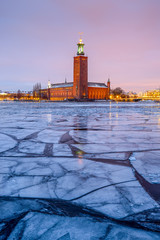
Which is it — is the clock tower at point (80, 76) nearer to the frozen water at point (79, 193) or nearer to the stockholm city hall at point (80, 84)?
the stockholm city hall at point (80, 84)

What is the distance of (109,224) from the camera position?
196cm

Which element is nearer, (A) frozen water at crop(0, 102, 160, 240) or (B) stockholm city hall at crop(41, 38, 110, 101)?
(A) frozen water at crop(0, 102, 160, 240)

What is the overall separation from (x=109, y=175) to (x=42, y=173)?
934mm

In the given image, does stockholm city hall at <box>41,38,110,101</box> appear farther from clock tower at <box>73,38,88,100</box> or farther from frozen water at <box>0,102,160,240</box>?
frozen water at <box>0,102,160,240</box>

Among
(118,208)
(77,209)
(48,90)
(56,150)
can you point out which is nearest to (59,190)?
(77,209)

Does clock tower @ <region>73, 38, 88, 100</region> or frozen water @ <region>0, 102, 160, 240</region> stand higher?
clock tower @ <region>73, 38, 88, 100</region>

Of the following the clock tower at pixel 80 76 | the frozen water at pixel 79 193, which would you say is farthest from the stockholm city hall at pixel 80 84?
the frozen water at pixel 79 193

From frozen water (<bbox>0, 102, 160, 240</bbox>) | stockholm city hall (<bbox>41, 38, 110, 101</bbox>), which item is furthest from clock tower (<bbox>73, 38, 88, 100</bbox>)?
frozen water (<bbox>0, 102, 160, 240</bbox>)

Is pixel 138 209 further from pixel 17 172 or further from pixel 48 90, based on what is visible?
pixel 48 90

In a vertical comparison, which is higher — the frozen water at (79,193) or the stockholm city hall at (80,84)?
the stockholm city hall at (80,84)

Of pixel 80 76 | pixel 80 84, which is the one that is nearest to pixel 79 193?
pixel 80 84

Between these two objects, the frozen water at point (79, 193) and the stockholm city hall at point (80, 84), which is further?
the stockholm city hall at point (80, 84)

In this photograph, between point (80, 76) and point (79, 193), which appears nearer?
point (79, 193)

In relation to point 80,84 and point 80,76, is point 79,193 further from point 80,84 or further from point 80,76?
point 80,76
